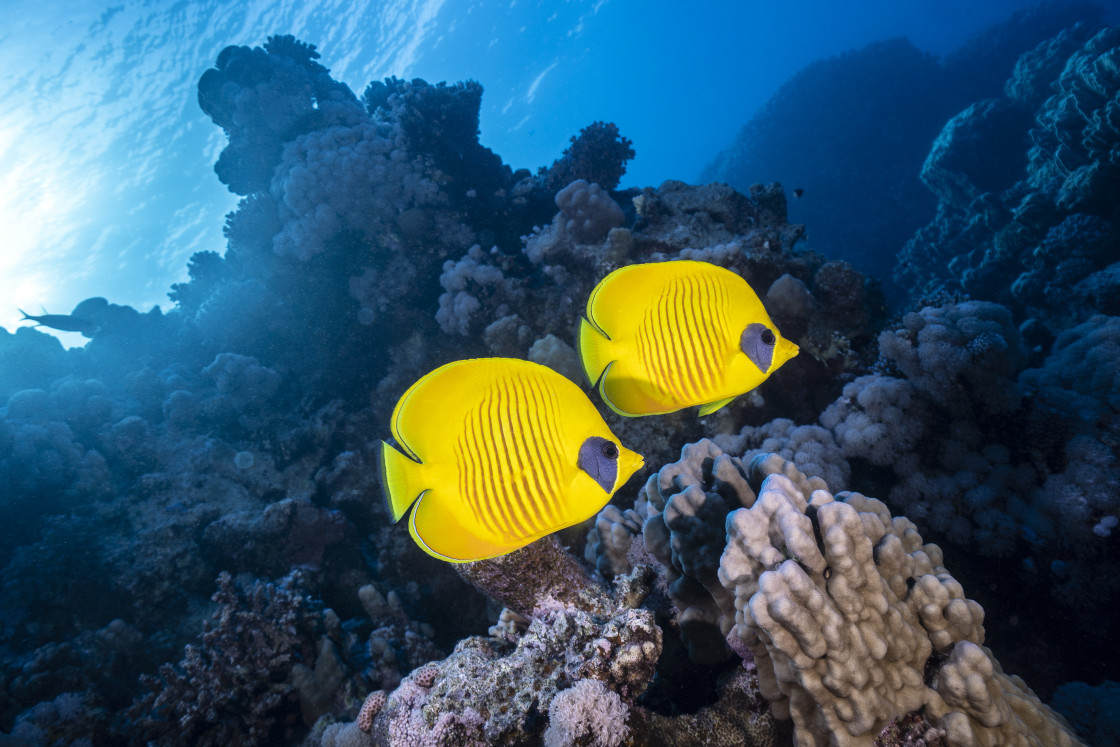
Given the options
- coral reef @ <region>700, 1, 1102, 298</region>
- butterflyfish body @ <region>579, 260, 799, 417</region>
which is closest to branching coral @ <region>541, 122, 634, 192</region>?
butterflyfish body @ <region>579, 260, 799, 417</region>

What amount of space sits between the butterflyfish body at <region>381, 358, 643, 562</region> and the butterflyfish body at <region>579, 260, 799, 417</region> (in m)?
0.34

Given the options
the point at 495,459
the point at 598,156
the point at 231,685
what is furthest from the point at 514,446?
the point at 598,156

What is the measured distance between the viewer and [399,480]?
1131 millimetres

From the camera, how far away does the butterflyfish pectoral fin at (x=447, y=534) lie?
44.8 inches

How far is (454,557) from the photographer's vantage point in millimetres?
1149

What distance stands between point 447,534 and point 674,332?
0.89 m

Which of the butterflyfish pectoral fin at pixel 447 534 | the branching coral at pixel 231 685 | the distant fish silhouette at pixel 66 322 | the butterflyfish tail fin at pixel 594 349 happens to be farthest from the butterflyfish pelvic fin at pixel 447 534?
the distant fish silhouette at pixel 66 322

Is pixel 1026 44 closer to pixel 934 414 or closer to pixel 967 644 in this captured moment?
pixel 934 414

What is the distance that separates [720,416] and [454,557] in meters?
3.62

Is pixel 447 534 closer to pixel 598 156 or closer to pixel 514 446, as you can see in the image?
pixel 514 446

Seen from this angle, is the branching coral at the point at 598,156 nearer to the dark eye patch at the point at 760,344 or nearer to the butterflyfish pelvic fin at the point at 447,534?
the dark eye patch at the point at 760,344

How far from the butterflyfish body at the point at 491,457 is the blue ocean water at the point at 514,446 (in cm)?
3

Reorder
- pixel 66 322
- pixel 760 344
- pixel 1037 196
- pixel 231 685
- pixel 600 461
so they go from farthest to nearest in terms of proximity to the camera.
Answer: pixel 66 322 < pixel 1037 196 < pixel 231 685 < pixel 760 344 < pixel 600 461

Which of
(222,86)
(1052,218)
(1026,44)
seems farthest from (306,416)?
(1026,44)
